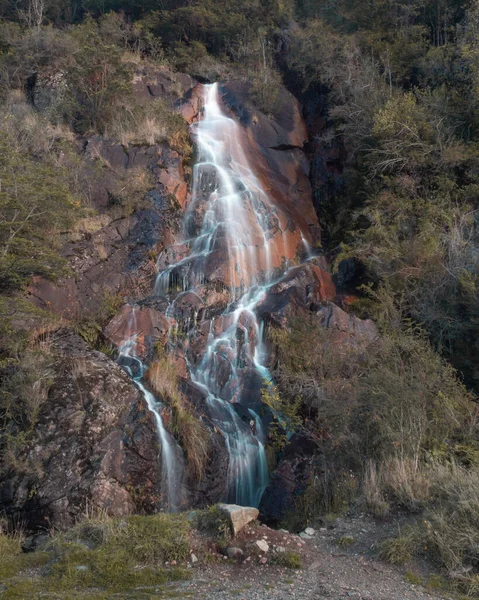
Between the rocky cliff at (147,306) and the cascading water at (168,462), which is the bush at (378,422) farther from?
the cascading water at (168,462)

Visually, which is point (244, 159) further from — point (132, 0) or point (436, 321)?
point (132, 0)

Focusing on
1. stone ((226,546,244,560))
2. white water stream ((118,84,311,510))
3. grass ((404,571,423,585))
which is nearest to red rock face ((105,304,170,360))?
white water stream ((118,84,311,510))

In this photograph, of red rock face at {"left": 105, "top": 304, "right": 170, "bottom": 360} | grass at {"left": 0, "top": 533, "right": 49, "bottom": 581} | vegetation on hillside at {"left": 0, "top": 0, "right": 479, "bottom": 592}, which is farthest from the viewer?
red rock face at {"left": 105, "top": 304, "right": 170, "bottom": 360}

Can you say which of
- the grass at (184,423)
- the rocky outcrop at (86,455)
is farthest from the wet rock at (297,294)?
the rocky outcrop at (86,455)

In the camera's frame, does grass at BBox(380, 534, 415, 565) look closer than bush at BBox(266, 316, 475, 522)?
Yes

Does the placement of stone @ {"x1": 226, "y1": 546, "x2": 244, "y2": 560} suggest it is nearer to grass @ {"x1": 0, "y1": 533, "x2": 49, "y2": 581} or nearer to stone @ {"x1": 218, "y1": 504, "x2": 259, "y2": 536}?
stone @ {"x1": 218, "y1": 504, "x2": 259, "y2": 536}

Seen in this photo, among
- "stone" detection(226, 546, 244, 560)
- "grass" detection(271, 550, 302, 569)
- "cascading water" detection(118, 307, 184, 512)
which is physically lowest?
"grass" detection(271, 550, 302, 569)

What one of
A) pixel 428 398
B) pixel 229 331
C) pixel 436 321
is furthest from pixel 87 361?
pixel 436 321
